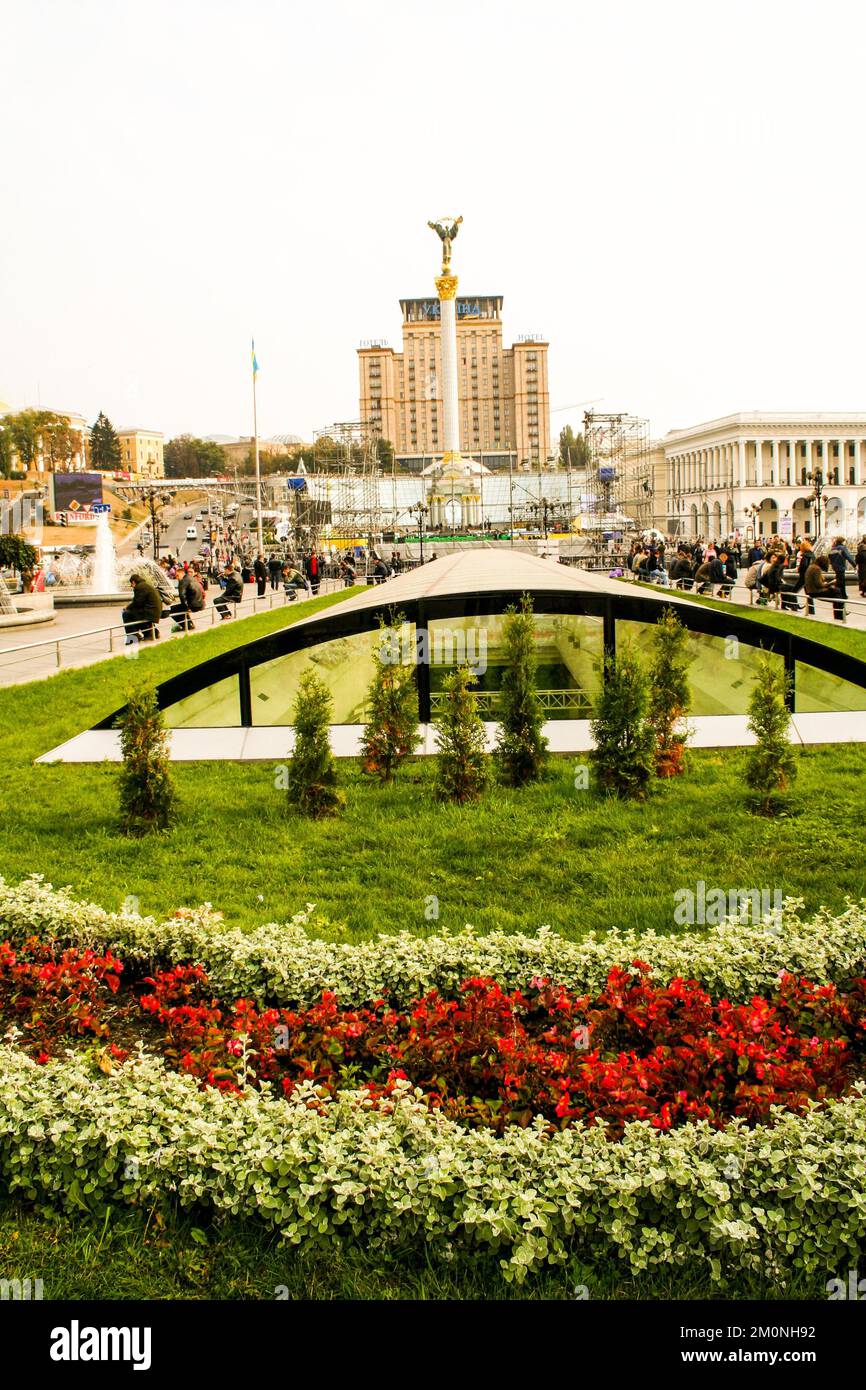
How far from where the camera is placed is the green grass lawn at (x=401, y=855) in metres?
3.43

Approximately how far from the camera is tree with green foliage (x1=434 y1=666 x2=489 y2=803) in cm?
820

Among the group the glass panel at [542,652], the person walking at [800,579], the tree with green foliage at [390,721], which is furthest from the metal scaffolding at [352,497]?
the tree with green foliage at [390,721]

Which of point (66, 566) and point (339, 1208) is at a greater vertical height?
point (66, 566)

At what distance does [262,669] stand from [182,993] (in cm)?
556

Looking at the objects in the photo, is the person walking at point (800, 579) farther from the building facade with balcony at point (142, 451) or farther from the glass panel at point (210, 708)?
the building facade with balcony at point (142, 451)

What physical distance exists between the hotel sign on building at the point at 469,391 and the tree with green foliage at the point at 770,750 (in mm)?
145685

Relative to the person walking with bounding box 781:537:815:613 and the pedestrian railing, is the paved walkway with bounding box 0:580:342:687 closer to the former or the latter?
the pedestrian railing

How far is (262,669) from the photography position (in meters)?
10.2

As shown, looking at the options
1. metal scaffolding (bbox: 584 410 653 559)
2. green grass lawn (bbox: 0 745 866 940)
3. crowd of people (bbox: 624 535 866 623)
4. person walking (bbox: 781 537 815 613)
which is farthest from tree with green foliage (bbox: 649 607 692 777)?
metal scaffolding (bbox: 584 410 653 559)

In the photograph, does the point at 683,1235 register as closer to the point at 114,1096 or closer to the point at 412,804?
the point at 114,1096

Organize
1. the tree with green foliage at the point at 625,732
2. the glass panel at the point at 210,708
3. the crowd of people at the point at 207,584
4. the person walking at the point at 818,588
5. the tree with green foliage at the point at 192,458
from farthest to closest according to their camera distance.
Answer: the tree with green foliage at the point at 192,458 → the person walking at the point at 818,588 → the crowd of people at the point at 207,584 → the glass panel at the point at 210,708 → the tree with green foliage at the point at 625,732

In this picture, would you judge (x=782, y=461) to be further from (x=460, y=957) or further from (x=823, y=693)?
(x=460, y=957)
